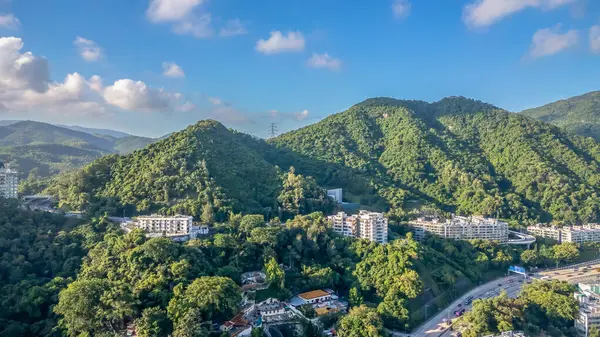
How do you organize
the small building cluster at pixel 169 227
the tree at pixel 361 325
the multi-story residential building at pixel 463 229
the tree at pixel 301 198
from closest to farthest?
the tree at pixel 361 325
the small building cluster at pixel 169 227
the tree at pixel 301 198
the multi-story residential building at pixel 463 229

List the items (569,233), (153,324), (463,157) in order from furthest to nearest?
1. (463,157)
2. (569,233)
3. (153,324)

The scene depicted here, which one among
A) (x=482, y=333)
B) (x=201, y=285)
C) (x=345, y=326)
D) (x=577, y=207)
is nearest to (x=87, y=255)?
(x=201, y=285)

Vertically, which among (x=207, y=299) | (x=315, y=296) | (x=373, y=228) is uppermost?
(x=373, y=228)

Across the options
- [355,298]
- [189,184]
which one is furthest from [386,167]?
[355,298]

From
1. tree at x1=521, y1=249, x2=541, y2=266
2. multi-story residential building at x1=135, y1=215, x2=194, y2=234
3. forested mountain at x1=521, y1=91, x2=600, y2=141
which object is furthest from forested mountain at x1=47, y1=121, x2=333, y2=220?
forested mountain at x1=521, y1=91, x2=600, y2=141

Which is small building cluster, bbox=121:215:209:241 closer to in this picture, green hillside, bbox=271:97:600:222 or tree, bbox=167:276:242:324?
tree, bbox=167:276:242:324

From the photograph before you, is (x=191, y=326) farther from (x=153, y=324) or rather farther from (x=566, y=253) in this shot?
(x=566, y=253)

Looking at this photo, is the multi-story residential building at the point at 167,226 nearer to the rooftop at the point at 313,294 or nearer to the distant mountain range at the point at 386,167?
the distant mountain range at the point at 386,167

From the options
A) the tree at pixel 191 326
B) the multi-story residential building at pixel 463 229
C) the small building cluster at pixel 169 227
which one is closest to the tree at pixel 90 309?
the tree at pixel 191 326

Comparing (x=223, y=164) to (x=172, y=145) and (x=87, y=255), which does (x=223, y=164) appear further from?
(x=87, y=255)
